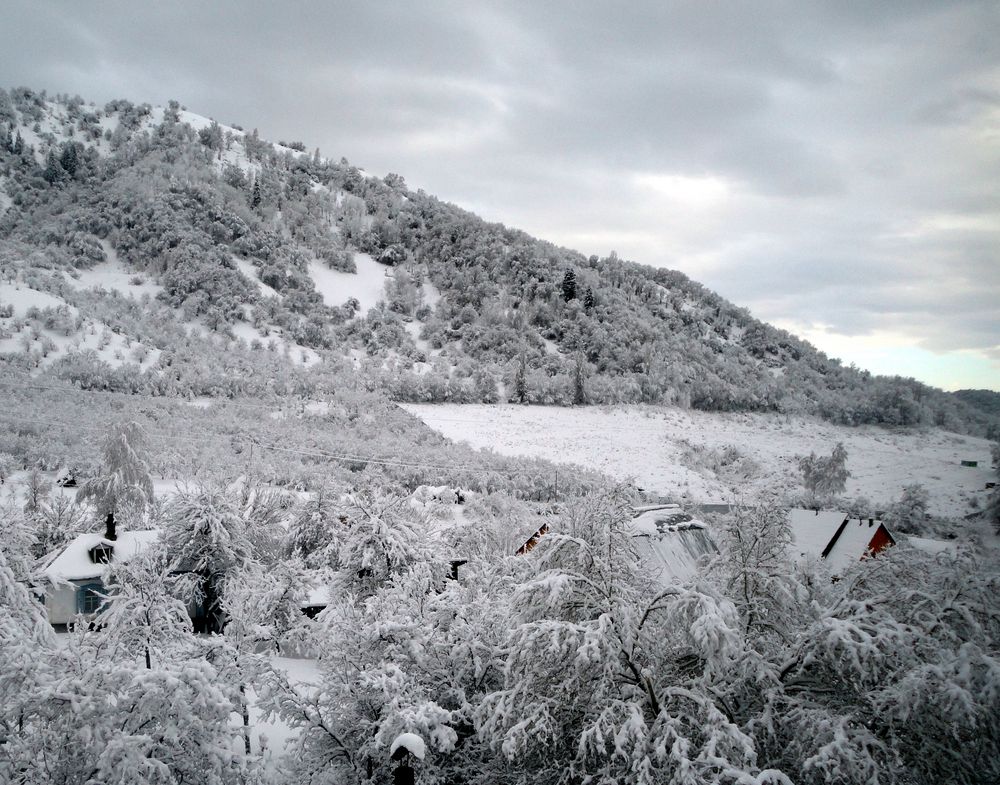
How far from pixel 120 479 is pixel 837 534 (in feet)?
72.7

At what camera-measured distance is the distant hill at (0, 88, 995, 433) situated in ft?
109

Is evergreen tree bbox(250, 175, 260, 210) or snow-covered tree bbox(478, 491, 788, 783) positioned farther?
evergreen tree bbox(250, 175, 260, 210)

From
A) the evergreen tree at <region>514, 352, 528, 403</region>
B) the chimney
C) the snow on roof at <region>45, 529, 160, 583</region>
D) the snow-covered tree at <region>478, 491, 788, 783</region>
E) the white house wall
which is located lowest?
the white house wall

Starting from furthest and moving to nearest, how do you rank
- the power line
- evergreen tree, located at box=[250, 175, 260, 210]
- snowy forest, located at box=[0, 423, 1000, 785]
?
evergreen tree, located at box=[250, 175, 260, 210] < the power line < snowy forest, located at box=[0, 423, 1000, 785]

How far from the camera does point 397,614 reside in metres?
7.96

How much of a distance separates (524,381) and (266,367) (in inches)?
684

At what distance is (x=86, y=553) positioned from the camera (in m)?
15.9

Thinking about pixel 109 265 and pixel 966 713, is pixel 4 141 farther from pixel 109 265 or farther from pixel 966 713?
pixel 966 713

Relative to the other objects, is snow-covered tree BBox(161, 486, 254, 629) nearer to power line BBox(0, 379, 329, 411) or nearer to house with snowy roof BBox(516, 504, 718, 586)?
house with snowy roof BBox(516, 504, 718, 586)

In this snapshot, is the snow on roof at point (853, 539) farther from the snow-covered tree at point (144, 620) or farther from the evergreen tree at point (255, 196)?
the evergreen tree at point (255, 196)

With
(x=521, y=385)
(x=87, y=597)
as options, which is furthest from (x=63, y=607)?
(x=521, y=385)

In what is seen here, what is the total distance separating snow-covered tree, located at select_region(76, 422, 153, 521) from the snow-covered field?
15.5m

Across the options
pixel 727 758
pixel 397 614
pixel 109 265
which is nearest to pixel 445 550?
pixel 397 614

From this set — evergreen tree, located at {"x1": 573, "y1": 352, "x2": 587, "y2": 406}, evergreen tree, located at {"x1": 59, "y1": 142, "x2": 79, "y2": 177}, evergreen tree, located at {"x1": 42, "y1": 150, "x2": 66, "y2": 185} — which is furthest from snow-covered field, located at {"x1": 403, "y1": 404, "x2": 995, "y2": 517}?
evergreen tree, located at {"x1": 59, "y1": 142, "x2": 79, "y2": 177}
